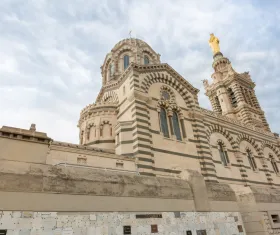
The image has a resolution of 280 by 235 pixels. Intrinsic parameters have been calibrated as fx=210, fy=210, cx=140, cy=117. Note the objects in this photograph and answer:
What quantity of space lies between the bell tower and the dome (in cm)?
1340

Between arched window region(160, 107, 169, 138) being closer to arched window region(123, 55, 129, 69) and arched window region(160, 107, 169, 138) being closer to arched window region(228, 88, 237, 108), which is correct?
arched window region(123, 55, 129, 69)

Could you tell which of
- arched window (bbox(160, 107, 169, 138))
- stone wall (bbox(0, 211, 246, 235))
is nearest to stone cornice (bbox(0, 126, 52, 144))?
stone wall (bbox(0, 211, 246, 235))

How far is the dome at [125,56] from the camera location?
29.1 meters

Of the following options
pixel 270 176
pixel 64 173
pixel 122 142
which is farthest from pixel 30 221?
pixel 270 176

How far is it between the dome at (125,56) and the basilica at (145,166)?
6.4 inches

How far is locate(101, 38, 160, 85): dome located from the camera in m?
29.1

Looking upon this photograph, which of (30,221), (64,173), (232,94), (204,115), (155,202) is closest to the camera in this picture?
(30,221)

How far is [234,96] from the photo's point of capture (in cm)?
3531

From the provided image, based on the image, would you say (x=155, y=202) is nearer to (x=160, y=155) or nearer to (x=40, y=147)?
(x=40, y=147)

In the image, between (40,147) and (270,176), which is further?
(270,176)

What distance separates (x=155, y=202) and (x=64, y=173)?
Answer: 2619 millimetres

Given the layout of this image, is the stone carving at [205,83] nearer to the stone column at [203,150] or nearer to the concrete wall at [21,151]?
the stone column at [203,150]

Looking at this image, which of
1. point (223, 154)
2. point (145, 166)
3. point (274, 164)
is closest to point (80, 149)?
point (145, 166)

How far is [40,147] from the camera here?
617cm
